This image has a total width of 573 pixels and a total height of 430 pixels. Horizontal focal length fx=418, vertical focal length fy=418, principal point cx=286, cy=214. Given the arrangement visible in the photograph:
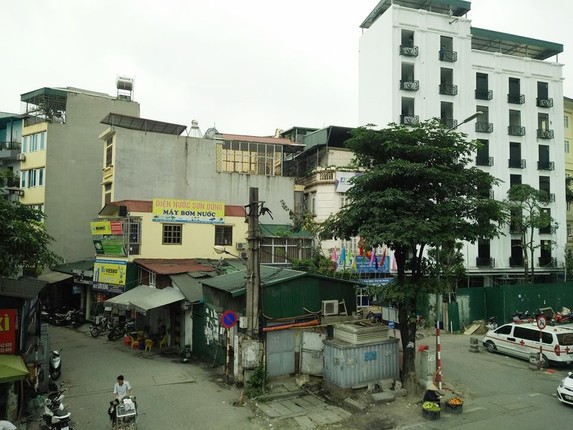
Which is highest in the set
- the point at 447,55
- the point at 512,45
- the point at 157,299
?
the point at 512,45

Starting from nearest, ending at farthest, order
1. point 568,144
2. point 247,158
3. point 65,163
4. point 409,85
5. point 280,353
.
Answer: point 280,353, point 247,158, point 65,163, point 409,85, point 568,144

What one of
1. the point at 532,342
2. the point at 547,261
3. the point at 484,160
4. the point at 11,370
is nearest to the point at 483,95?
the point at 484,160

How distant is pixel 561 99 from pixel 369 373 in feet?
122

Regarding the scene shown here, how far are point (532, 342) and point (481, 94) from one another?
971 inches

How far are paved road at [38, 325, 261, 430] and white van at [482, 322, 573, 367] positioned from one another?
13.4 m

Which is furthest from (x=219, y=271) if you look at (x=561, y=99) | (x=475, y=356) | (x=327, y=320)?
(x=561, y=99)

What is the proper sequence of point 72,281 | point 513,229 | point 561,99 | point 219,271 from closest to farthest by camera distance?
point 219,271 → point 72,281 → point 513,229 → point 561,99

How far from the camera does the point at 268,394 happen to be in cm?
1429

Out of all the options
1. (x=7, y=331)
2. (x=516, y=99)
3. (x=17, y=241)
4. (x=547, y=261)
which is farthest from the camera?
(x=516, y=99)

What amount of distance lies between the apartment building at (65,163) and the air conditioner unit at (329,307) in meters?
24.5

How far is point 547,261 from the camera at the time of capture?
36719 mm

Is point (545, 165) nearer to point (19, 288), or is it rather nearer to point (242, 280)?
point (242, 280)

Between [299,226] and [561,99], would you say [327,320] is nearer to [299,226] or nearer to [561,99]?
[299,226]

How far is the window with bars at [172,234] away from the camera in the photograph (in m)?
25.9
